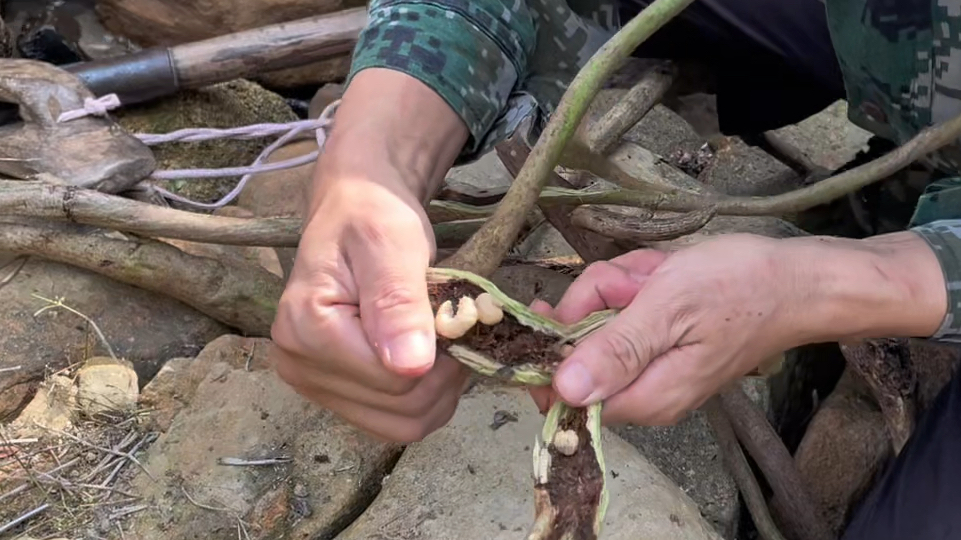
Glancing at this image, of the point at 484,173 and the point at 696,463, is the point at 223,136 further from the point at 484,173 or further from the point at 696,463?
the point at 696,463

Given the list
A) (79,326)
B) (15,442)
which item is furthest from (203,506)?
(79,326)

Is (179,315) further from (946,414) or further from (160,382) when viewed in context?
(946,414)

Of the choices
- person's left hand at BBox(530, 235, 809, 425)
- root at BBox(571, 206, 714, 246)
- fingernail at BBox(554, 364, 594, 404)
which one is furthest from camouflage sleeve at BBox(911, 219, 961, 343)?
fingernail at BBox(554, 364, 594, 404)

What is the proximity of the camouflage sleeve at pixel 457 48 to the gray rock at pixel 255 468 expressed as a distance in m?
0.37

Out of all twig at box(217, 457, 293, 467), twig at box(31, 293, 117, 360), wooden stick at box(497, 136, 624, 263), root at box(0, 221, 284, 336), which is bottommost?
twig at box(31, 293, 117, 360)

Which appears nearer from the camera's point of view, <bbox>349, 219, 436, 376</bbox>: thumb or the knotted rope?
<bbox>349, 219, 436, 376</bbox>: thumb

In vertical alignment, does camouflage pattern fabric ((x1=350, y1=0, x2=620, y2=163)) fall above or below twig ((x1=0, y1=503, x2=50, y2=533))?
above

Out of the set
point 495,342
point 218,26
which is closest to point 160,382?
point 495,342

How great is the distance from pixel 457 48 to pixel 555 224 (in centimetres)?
34

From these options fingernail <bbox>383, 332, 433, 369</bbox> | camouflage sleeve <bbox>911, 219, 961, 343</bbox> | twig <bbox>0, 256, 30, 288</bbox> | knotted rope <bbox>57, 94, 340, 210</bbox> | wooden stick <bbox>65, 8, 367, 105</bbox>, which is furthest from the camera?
wooden stick <bbox>65, 8, 367, 105</bbox>

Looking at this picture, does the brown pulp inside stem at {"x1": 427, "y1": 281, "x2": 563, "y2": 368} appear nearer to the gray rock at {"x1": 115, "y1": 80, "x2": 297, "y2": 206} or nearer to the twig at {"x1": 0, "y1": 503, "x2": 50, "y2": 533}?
the twig at {"x1": 0, "y1": 503, "x2": 50, "y2": 533}

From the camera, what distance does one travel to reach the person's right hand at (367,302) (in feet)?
2.28

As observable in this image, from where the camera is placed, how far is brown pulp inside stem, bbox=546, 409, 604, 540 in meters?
0.67

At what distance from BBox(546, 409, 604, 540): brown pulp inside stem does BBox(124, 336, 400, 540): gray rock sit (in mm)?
392
